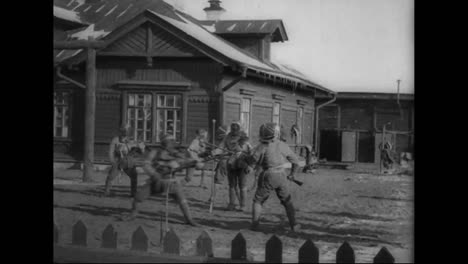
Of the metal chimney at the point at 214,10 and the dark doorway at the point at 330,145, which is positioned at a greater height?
the metal chimney at the point at 214,10

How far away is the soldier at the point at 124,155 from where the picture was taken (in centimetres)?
464

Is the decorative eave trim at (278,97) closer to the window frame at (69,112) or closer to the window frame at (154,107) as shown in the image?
the window frame at (154,107)

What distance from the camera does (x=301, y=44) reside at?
15.1 feet

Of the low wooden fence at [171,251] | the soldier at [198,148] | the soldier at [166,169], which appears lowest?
the low wooden fence at [171,251]

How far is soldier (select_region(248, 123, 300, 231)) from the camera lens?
4344 millimetres

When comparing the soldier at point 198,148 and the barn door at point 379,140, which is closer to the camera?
the barn door at point 379,140

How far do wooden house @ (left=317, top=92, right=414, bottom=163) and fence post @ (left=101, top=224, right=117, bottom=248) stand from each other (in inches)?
71.0

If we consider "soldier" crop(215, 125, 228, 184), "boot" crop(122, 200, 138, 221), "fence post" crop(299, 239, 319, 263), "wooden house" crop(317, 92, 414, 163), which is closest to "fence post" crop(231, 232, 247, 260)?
"fence post" crop(299, 239, 319, 263)

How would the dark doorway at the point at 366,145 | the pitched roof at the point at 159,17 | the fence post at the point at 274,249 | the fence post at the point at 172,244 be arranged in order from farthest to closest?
1. the pitched roof at the point at 159,17
2. the dark doorway at the point at 366,145
3. the fence post at the point at 172,244
4. the fence post at the point at 274,249

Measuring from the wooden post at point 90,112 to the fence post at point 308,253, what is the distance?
1950mm

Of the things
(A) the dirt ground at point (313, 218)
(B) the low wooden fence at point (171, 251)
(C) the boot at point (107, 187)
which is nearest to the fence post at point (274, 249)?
(B) the low wooden fence at point (171, 251)
